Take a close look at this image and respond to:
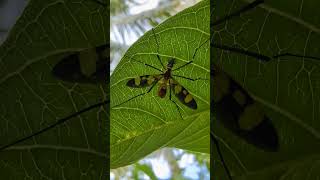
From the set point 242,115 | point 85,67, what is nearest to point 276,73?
point 242,115

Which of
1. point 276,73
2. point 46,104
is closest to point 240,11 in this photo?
point 276,73

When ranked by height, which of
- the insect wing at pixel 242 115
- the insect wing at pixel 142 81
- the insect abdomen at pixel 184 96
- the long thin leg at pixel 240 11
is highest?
the long thin leg at pixel 240 11

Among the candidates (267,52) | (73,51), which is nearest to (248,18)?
(267,52)

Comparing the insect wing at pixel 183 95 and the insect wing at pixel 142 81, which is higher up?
the insect wing at pixel 142 81

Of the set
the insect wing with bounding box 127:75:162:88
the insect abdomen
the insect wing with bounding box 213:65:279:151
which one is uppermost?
the insect wing with bounding box 127:75:162:88

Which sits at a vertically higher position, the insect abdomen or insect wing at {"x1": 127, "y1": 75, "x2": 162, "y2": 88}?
insect wing at {"x1": 127, "y1": 75, "x2": 162, "y2": 88}

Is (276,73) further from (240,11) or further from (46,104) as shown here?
(46,104)
